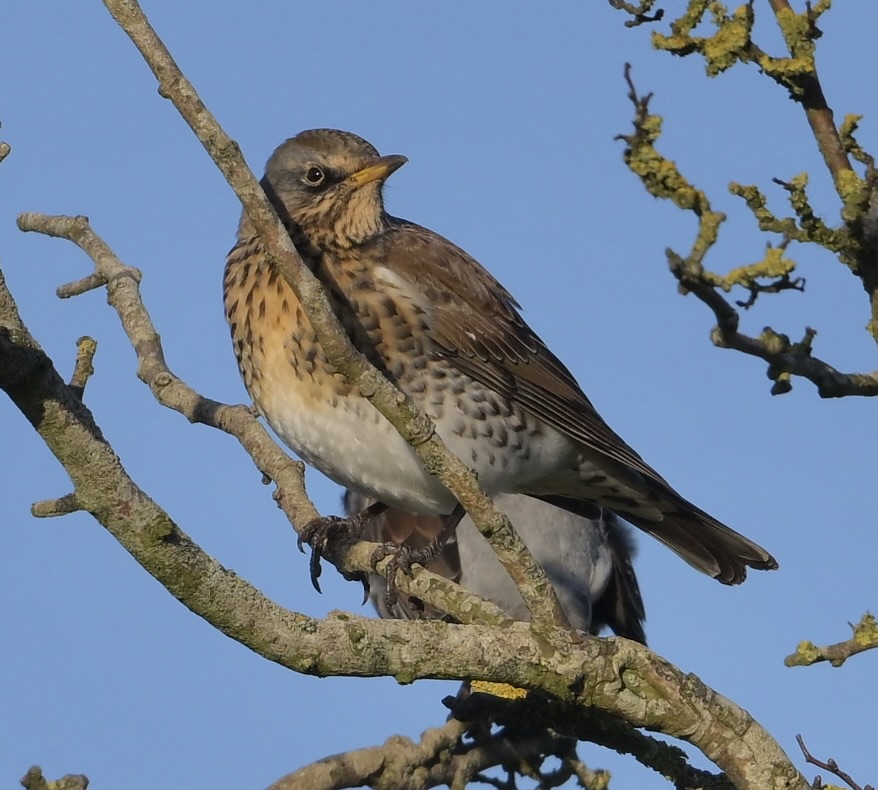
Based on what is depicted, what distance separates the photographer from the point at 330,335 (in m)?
4.07

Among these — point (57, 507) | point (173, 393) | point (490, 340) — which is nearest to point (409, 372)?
point (490, 340)

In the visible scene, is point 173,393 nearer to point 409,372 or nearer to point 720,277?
point 409,372

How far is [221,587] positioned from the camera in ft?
12.9

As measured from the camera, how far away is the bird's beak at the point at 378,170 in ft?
22.6

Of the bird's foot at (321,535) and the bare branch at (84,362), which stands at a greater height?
the bird's foot at (321,535)

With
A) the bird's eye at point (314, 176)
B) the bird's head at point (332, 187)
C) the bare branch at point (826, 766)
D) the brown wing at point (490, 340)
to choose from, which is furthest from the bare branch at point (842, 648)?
the bird's eye at point (314, 176)

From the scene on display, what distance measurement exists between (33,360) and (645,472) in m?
4.04

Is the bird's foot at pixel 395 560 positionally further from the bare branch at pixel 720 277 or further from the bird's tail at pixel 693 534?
the bare branch at pixel 720 277

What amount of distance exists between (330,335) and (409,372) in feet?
7.99

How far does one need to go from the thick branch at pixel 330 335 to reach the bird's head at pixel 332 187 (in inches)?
110

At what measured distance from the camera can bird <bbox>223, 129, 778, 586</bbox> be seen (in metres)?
6.43

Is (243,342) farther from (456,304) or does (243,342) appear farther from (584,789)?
(584,789)

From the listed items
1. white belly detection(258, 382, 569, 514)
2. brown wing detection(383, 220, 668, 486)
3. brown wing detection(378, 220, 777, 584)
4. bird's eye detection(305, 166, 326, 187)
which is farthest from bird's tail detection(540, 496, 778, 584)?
bird's eye detection(305, 166, 326, 187)

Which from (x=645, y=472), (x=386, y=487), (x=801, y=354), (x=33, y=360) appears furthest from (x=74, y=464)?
(x=645, y=472)
